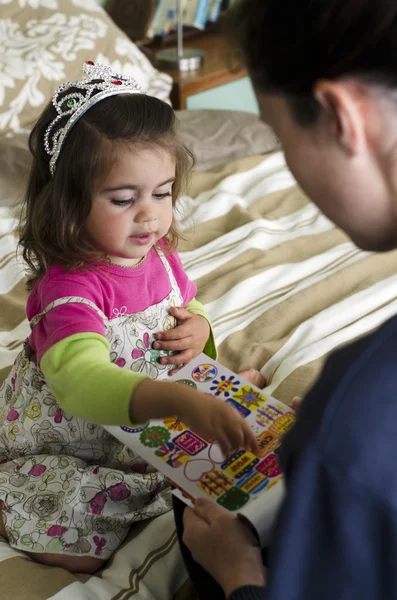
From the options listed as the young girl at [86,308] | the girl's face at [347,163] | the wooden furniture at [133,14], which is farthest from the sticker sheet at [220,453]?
the wooden furniture at [133,14]

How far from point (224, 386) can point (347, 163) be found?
0.49m

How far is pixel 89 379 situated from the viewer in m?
0.89

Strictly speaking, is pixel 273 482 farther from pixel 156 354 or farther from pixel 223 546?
pixel 156 354

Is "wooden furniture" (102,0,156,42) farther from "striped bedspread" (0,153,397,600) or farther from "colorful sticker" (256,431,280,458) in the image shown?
"colorful sticker" (256,431,280,458)

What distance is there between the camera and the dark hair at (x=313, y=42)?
0.52 m

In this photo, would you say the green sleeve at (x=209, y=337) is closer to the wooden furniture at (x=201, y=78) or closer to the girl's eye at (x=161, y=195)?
the girl's eye at (x=161, y=195)

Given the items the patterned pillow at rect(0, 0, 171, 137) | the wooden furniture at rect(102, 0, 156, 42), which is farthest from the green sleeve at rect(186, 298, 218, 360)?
the wooden furniture at rect(102, 0, 156, 42)

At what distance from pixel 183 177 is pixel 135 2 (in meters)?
1.90

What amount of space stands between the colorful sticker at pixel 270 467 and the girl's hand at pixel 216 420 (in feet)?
0.27

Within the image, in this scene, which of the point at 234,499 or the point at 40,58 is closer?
the point at 234,499

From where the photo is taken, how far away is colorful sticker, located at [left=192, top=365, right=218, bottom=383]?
3.34ft

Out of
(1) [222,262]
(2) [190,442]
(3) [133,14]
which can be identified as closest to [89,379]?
(2) [190,442]

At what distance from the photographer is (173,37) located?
9.63 feet

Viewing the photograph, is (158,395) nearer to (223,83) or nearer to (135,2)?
(223,83)
